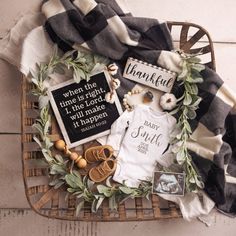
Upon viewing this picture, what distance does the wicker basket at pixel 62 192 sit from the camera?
86 cm

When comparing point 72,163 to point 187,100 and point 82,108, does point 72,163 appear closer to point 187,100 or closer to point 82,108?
point 82,108

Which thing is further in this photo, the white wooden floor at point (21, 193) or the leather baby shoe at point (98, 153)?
the white wooden floor at point (21, 193)

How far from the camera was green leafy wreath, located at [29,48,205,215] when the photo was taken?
870mm

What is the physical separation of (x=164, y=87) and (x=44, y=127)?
283mm

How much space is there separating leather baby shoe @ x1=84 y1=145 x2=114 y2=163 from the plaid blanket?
127mm

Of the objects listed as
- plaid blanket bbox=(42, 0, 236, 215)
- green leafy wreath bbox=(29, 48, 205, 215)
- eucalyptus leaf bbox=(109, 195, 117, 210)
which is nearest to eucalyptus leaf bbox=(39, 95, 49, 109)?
green leafy wreath bbox=(29, 48, 205, 215)

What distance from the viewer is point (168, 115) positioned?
0.91 m

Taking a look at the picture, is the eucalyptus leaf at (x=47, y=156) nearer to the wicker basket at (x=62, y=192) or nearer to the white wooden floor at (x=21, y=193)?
the wicker basket at (x=62, y=192)

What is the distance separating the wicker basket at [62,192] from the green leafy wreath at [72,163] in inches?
0.8

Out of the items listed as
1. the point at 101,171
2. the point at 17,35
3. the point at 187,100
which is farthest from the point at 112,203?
the point at 17,35

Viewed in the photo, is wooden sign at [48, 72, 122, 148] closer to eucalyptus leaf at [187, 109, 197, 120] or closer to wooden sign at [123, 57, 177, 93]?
wooden sign at [123, 57, 177, 93]

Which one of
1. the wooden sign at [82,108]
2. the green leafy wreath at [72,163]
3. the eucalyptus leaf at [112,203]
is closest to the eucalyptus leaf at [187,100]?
the green leafy wreath at [72,163]

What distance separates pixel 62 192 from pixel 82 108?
0.22 meters

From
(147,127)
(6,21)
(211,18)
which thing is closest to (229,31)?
(211,18)
